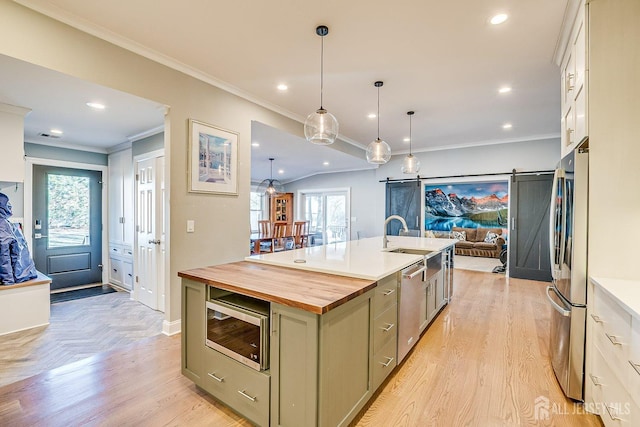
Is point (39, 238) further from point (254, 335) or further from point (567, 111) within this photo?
point (567, 111)

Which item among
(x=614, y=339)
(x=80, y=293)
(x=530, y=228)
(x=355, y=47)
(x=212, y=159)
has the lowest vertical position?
(x=80, y=293)

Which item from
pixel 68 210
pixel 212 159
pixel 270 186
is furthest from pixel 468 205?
pixel 68 210

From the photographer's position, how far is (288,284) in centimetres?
170

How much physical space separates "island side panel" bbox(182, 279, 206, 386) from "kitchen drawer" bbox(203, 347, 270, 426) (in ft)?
0.30

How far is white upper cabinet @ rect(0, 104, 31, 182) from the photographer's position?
2.93 m

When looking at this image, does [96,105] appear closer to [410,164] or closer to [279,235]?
[410,164]

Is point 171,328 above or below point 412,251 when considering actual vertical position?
below

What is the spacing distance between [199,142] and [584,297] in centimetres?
348

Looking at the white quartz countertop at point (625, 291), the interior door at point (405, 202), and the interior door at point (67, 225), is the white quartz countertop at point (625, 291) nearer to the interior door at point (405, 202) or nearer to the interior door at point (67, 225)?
the interior door at point (405, 202)

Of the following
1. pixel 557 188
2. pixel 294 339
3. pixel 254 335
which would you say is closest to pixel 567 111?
pixel 557 188

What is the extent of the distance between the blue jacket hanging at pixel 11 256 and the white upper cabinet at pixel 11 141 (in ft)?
0.99

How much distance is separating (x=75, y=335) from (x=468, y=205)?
980cm

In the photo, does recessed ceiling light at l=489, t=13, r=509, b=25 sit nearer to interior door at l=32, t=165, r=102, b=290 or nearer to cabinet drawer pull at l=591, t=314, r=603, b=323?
cabinet drawer pull at l=591, t=314, r=603, b=323

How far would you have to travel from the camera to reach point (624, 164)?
1.73 meters
